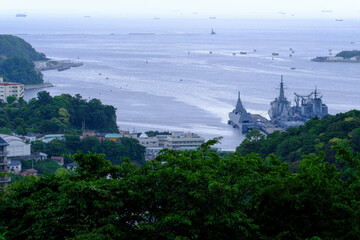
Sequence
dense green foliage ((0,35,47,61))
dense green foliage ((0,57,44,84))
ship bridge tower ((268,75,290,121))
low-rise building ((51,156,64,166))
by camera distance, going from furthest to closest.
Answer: dense green foliage ((0,35,47,61))
dense green foliage ((0,57,44,84))
ship bridge tower ((268,75,290,121))
low-rise building ((51,156,64,166))

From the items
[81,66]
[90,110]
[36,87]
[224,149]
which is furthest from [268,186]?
[81,66]

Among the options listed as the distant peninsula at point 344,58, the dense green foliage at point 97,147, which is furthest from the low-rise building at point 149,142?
the distant peninsula at point 344,58

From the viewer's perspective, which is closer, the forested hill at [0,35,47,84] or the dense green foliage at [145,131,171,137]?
the dense green foliage at [145,131,171,137]

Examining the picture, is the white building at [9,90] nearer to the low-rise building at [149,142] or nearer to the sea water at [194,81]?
the sea water at [194,81]

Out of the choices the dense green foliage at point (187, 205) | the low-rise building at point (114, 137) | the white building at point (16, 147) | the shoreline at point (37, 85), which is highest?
the dense green foliage at point (187, 205)

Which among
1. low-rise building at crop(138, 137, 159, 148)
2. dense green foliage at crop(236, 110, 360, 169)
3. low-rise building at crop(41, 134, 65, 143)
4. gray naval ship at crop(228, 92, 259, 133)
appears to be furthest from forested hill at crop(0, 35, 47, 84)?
dense green foliage at crop(236, 110, 360, 169)

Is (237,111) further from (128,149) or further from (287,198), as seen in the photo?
(287,198)

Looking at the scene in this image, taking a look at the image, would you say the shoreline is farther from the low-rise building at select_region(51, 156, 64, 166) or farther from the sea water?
the low-rise building at select_region(51, 156, 64, 166)
